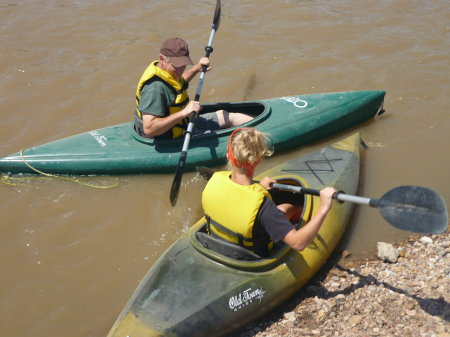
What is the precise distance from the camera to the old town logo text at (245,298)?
341 cm

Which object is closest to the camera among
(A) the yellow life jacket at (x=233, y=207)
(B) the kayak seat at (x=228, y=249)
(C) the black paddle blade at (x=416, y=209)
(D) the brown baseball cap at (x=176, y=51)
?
(C) the black paddle blade at (x=416, y=209)

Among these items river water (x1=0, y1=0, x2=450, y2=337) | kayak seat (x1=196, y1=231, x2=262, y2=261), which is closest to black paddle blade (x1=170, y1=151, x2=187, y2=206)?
river water (x1=0, y1=0, x2=450, y2=337)

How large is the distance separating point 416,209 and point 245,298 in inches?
50.2

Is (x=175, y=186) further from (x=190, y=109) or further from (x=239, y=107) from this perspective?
(x=239, y=107)

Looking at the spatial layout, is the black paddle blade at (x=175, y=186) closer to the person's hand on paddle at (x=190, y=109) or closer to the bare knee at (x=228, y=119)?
the person's hand on paddle at (x=190, y=109)

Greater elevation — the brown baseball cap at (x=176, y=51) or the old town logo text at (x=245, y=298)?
the brown baseball cap at (x=176, y=51)

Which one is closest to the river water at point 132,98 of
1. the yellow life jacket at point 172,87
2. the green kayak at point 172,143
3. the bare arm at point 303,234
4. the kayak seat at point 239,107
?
the green kayak at point 172,143

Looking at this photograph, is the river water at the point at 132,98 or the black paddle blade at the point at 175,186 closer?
the river water at the point at 132,98

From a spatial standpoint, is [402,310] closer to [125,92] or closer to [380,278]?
[380,278]

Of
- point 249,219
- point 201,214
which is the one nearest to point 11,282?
point 201,214

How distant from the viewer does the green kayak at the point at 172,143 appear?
5.23 metres

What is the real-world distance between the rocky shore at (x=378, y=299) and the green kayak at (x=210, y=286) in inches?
5.4

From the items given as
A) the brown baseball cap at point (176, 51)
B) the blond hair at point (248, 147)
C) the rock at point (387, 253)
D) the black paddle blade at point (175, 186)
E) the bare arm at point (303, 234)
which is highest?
the brown baseball cap at point (176, 51)

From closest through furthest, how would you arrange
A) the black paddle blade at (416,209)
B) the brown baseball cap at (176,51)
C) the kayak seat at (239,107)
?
the black paddle blade at (416,209)
the brown baseball cap at (176,51)
the kayak seat at (239,107)
